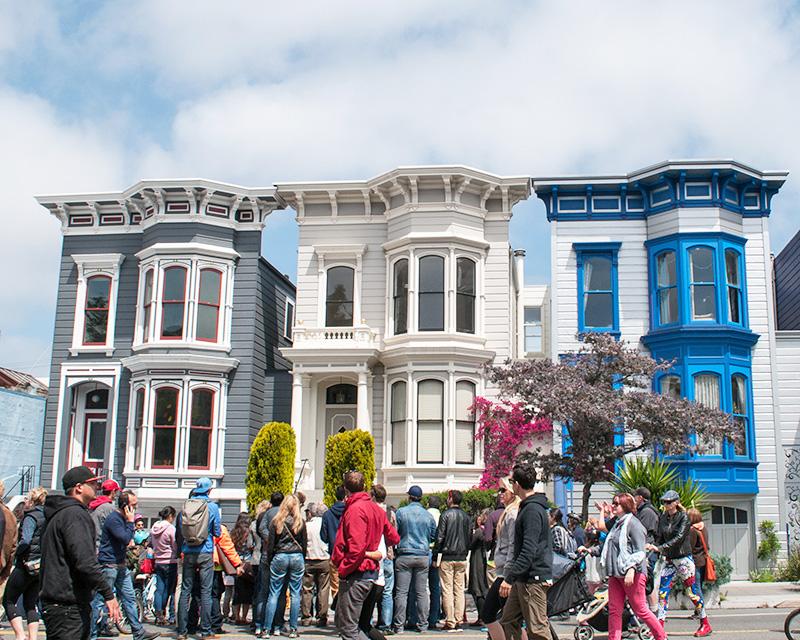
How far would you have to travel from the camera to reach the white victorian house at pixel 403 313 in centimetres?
2517

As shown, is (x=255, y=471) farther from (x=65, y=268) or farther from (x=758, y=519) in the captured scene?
(x=758, y=519)

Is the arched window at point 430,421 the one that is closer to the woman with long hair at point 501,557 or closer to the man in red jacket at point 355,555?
the woman with long hair at point 501,557

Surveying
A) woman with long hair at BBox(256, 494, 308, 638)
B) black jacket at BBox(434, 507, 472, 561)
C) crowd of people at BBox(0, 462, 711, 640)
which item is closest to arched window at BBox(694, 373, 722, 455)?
crowd of people at BBox(0, 462, 711, 640)

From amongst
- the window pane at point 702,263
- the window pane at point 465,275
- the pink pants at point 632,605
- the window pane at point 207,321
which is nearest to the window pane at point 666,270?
the window pane at point 702,263

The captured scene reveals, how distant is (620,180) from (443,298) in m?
5.96

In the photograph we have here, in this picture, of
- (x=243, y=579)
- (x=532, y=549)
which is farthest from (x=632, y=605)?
Answer: (x=243, y=579)

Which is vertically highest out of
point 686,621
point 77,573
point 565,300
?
point 565,300

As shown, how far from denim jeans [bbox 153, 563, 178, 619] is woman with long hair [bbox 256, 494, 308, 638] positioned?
188cm

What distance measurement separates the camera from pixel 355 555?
9102mm

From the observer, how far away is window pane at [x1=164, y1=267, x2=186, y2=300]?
2653cm

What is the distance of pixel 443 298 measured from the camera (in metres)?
25.8

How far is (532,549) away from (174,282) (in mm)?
19771

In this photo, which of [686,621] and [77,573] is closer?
[77,573]

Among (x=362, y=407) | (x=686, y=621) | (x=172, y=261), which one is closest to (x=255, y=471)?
(x=362, y=407)
